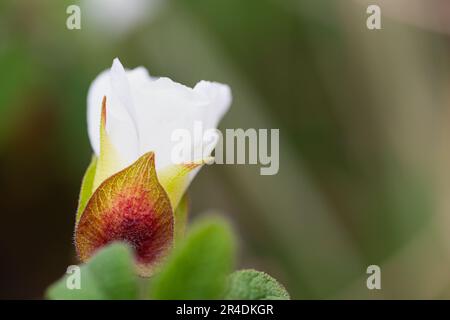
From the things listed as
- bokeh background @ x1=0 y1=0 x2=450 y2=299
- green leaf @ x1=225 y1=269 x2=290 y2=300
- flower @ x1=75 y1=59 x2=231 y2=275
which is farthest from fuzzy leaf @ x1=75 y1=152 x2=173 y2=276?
bokeh background @ x1=0 y1=0 x2=450 y2=299

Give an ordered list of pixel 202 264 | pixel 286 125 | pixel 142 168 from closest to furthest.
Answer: pixel 202 264, pixel 142 168, pixel 286 125

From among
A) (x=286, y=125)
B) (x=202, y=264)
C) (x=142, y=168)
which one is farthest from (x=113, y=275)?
(x=286, y=125)

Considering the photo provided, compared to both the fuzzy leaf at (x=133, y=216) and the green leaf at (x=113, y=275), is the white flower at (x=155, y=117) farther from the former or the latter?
the green leaf at (x=113, y=275)

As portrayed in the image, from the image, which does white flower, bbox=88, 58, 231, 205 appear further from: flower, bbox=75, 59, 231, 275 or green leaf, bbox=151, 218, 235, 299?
green leaf, bbox=151, 218, 235, 299

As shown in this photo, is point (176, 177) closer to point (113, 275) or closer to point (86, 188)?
point (86, 188)

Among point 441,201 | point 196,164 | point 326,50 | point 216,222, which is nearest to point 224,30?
point 326,50
